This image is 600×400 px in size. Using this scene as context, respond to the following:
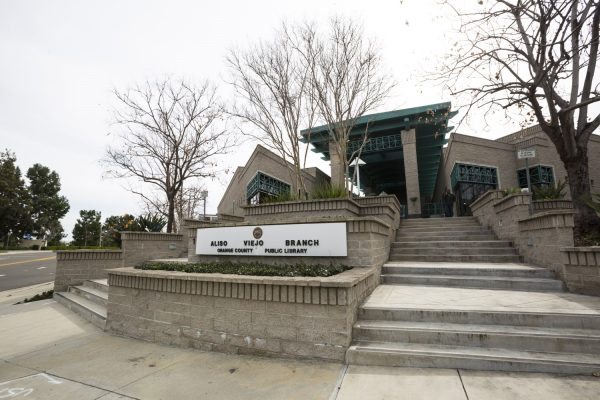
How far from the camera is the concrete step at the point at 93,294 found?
23.5 ft

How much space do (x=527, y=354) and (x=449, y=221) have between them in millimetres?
8116

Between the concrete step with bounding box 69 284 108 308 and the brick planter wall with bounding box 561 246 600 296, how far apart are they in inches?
363

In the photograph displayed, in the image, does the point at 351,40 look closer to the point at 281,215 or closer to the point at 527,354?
the point at 281,215

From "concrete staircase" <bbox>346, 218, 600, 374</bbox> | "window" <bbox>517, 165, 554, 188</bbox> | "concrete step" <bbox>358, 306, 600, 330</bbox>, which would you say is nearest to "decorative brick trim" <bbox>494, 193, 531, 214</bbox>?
"concrete staircase" <bbox>346, 218, 600, 374</bbox>

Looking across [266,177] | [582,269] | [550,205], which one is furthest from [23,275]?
[550,205]

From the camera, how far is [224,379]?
3.23m

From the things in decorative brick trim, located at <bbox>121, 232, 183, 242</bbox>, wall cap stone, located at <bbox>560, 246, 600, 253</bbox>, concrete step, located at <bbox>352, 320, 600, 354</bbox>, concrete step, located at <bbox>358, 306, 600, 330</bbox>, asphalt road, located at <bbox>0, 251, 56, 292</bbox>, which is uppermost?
decorative brick trim, located at <bbox>121, 232, 183, 242</bbox>

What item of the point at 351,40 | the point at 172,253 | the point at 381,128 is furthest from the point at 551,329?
the point at 381,128

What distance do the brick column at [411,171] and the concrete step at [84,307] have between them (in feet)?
52.2

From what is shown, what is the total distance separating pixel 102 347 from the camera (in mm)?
4574

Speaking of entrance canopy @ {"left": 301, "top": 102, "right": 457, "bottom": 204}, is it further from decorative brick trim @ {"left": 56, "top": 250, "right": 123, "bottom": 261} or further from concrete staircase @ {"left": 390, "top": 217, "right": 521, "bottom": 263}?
decorative brick trim @ {"left": 56, "top": 250, "right": 123, "bottom": 261}

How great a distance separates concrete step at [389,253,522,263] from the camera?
6855 millimetres

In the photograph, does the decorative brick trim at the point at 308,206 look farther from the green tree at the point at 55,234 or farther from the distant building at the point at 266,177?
the green tree at the point at 55,234

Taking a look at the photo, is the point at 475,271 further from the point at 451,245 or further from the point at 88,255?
the point at 88,255
